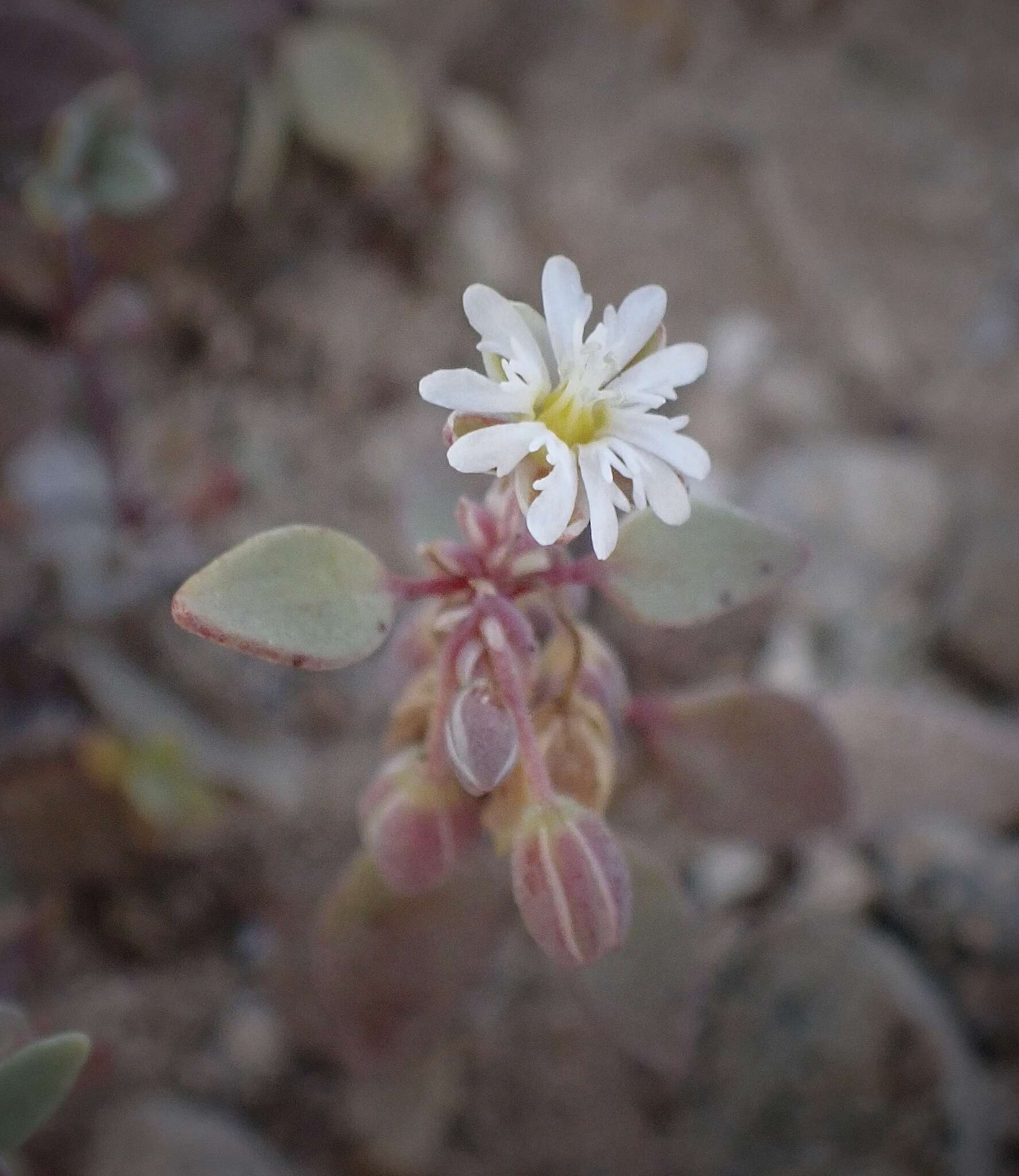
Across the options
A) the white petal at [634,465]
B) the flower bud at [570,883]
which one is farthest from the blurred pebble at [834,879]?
the white petal at [634,465]

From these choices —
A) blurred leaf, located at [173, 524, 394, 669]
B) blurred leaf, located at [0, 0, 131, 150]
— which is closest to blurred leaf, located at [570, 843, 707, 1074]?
blurred leaf, located at [173, 524, 394, 669]

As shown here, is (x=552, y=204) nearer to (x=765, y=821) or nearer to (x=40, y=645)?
(x=40, y=645)

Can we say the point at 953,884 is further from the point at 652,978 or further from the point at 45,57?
the point at 45,57

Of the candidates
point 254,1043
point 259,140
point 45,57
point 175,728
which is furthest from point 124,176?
point 254,1043

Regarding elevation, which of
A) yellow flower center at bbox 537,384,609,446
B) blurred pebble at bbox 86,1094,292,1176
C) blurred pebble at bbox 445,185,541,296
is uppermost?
yellow flower center at bbox 537,384,609,446

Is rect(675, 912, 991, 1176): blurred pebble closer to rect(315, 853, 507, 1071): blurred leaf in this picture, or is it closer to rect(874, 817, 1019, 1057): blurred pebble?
rect(874, 817, 1019, 1057): blurred pebble

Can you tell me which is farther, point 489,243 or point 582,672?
point 489,243

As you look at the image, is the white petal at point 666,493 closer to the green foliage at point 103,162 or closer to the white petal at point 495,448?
the white petal at point 495,448
